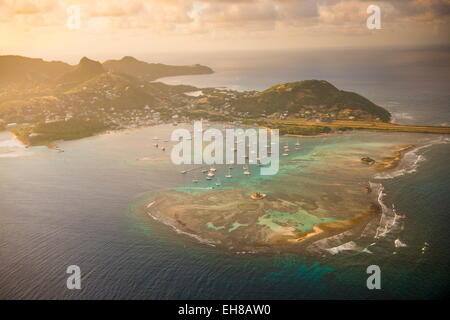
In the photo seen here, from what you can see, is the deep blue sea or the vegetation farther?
the vegetation

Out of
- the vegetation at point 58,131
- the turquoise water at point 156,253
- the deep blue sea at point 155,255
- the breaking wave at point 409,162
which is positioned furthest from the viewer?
the vegetation at point 58,131

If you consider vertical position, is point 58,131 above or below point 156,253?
above

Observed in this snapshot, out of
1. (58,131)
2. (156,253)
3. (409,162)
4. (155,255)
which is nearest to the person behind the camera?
(155,255)

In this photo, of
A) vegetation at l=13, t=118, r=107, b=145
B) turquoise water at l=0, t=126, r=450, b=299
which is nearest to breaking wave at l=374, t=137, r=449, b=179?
turquoise water at l=0, t=126, r=450, b=299

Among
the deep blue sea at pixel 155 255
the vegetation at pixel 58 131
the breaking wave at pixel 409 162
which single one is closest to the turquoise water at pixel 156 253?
the deep blue sea at pixel 155 255

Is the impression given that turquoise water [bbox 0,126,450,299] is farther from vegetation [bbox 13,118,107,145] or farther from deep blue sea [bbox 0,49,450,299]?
vegetation [bbox 13,118,107,145]

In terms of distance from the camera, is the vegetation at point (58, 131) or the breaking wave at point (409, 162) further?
the vegetation at point (58, 131)

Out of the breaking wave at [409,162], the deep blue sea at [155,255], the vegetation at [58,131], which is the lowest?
the deep blue sea at [155,255]

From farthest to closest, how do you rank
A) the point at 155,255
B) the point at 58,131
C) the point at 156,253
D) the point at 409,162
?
the point at 58,131, the point at 409,162, the point at 156,253, the point at 155,255

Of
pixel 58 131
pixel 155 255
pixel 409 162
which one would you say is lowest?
pixel 155 255

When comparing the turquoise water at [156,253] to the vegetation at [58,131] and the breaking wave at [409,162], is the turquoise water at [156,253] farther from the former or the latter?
the vegetation at [58,131]

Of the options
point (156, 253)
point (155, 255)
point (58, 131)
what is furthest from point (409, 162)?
point (58, 131)

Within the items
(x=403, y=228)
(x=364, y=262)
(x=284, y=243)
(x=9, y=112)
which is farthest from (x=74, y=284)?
(x=9, y=112)

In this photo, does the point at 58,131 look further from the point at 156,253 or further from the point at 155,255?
the point at 155,255
